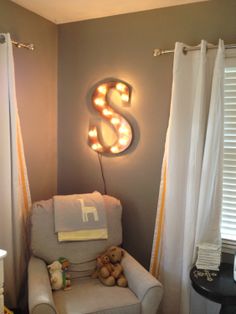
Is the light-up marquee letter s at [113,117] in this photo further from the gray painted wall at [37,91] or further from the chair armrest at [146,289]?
the chair armrest at [146,289]

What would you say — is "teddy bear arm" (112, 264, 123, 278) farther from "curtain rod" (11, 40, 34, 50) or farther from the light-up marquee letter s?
"curtain rod" (11, 40, 34, 50)

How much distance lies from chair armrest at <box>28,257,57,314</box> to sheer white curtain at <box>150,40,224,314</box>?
891 millimetres

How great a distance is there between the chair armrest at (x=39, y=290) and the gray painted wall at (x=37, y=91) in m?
0.71

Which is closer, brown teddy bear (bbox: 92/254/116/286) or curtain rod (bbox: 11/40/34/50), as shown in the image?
brown teddy bear (bbox: 92/254/116/286)

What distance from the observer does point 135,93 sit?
8.15 feet

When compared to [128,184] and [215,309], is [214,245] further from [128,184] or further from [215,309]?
[128,184]

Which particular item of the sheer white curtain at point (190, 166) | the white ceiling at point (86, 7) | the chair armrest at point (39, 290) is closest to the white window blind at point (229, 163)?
the sheer white curtain at point (190, 166)

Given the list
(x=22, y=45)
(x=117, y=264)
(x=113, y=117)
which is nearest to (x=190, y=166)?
(x=113, y=117)

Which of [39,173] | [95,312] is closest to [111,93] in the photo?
[39,173]

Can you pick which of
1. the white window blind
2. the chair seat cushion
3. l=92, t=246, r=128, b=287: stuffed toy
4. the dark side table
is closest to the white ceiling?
the white window blind

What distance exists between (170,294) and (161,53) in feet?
5.87

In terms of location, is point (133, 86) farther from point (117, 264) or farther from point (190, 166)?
point (117, 264)

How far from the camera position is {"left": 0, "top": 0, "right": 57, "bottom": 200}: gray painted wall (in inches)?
91.8

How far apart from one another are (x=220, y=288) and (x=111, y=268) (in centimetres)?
73
